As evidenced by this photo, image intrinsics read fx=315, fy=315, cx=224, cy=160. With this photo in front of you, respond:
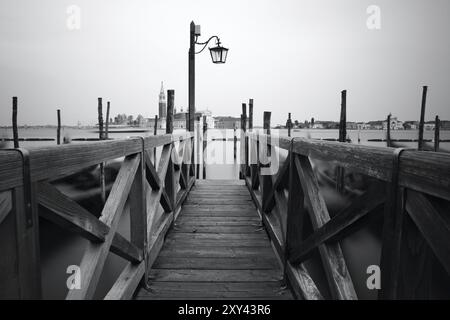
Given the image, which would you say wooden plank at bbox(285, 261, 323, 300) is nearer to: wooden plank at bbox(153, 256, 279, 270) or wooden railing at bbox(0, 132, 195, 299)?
wooden plank at bbox(153, 256, 279, 270)

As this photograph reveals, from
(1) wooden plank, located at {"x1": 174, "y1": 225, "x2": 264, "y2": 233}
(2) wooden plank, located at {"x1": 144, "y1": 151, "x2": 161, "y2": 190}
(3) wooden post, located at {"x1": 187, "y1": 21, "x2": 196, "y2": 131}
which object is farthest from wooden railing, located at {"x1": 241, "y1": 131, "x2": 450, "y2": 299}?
(3) wooden post, located at {"x1": 187, "y1": 21, "x2": 196, "y2": 131}

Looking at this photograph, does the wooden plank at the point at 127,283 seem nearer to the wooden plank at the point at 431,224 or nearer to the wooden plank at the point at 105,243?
the wooden plank at the point at 105,243

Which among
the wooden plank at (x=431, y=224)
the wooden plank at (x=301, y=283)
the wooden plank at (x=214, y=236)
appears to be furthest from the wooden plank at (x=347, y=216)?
the wooden plank at (x=214, y=236)

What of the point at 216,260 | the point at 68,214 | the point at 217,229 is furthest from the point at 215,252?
the point at 68,214

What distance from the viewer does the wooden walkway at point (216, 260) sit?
2.68m

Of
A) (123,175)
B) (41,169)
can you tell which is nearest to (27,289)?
(41,169)

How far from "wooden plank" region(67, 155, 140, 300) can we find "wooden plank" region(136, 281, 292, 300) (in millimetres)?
958

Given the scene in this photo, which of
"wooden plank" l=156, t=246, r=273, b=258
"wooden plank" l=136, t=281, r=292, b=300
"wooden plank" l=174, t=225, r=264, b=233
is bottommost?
"wooden plank" l=136, t=281, r=292, b=300

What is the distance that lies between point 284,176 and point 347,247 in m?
7.23

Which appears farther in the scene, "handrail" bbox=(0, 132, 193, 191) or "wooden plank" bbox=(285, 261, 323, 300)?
"wooden plank" bbox=(285, 261, 323, 300)

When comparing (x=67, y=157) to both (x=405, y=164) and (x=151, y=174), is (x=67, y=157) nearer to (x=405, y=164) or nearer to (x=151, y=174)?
(x=405, y=164)

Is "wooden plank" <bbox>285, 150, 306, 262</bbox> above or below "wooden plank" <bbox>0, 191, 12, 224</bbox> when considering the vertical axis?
below

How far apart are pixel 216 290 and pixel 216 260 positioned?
2.03ft

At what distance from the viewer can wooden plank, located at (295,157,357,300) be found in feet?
5.59
